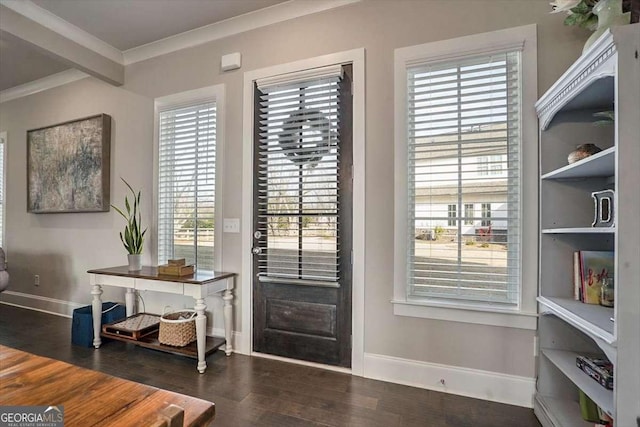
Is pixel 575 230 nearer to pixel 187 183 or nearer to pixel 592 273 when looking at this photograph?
pixel 592 273

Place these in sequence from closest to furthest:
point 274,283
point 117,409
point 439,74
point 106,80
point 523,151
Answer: point 117,409 → point 523,151 → point 439,74 → point 274,283 → point 106,80

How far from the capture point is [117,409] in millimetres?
672

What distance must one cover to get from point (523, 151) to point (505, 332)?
113 centimetres

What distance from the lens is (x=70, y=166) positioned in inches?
142

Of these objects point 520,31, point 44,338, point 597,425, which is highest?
point 520,31

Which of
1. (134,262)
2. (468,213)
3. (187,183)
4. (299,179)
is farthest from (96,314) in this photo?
(468,213)

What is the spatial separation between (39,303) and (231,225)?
10.2 ft

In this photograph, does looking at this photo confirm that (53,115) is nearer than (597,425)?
No

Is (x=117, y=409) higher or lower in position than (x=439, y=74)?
lower

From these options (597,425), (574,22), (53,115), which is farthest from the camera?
(53,115)

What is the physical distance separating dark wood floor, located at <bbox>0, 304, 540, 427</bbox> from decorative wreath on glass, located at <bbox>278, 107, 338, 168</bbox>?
5.21ft

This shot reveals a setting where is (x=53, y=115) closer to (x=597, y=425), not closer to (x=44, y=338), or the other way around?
(x=44, y=338)

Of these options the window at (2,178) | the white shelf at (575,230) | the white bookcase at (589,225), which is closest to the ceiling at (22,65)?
the window at (2,178)

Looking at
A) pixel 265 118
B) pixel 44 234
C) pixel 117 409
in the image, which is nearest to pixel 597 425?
pixel 117 409
